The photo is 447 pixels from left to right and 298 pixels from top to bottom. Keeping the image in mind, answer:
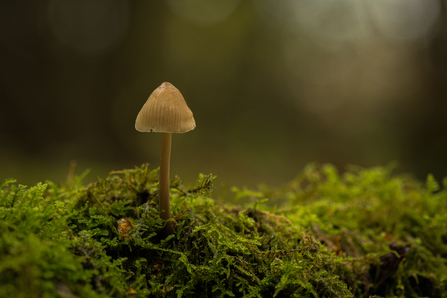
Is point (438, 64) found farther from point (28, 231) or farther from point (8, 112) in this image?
point (8, 112)

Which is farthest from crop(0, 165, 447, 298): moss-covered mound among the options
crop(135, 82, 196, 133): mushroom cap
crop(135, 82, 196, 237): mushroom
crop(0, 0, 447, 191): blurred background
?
crop(0, 0, 447, 191): blurred background

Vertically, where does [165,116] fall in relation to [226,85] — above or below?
below

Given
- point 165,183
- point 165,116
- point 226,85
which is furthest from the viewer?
point 226,85

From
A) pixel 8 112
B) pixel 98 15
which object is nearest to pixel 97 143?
pixel 8 112

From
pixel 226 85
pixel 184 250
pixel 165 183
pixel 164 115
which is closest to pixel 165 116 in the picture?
pixel 164 115

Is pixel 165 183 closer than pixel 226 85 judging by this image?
Yes

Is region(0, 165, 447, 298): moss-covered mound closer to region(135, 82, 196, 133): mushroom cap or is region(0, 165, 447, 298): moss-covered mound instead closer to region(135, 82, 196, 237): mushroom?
region(135, 82, 196, 237): mushroom

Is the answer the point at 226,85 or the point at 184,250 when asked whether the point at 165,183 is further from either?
the point at 226,85
